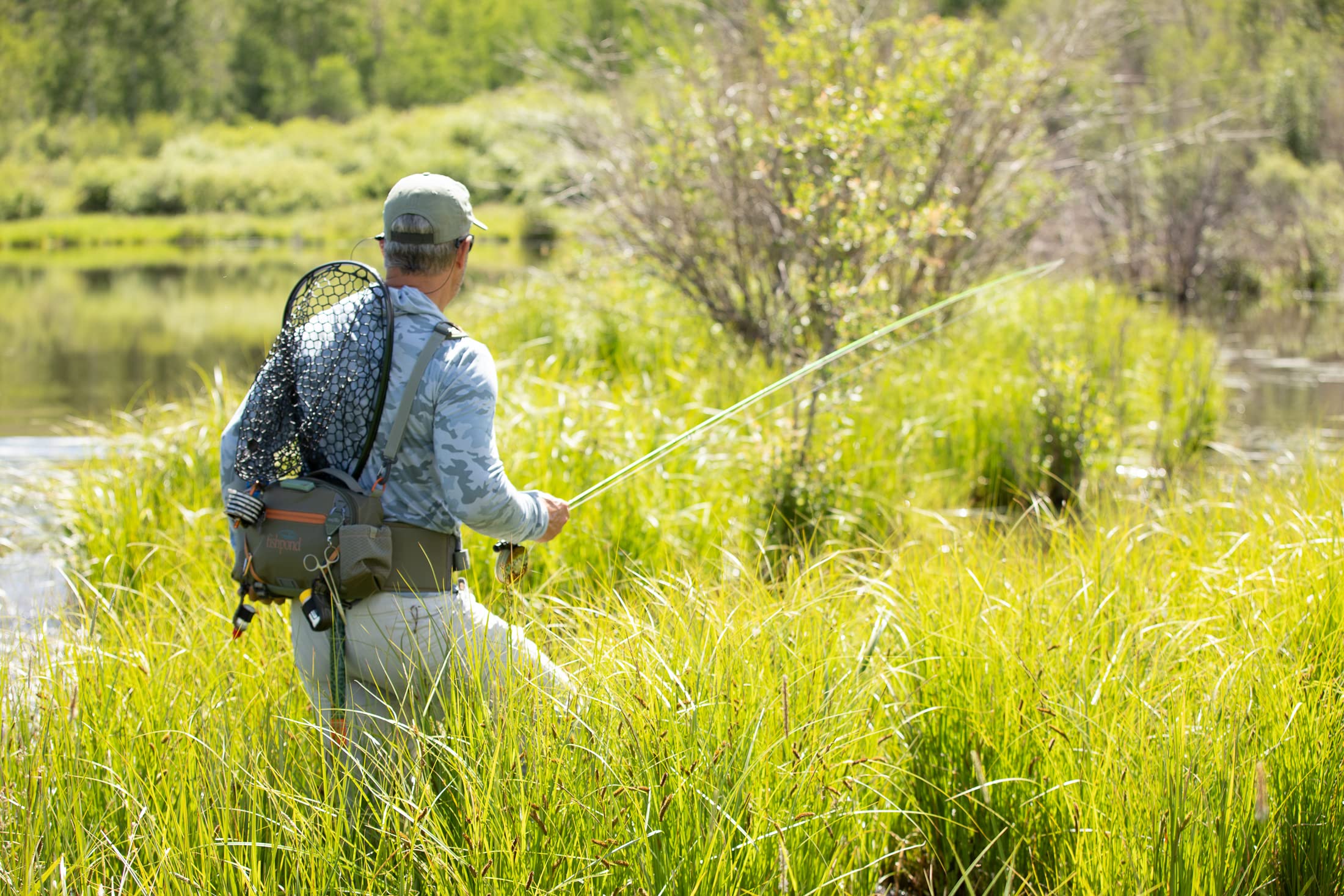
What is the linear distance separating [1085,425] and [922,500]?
4.24 ft

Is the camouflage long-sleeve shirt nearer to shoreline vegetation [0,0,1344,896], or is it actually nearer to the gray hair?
the gray hair

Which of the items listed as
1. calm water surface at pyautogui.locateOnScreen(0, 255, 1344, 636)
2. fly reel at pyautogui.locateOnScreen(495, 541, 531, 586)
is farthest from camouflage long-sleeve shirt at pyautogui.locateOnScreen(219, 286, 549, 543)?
calm water surface at pyautogui.locateOnScreen(0, 255, 1344, 636)

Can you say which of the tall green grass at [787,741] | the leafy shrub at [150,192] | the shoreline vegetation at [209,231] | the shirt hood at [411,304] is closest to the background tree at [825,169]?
the tall green grass at [787,741]

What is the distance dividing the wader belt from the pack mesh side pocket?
0.06m

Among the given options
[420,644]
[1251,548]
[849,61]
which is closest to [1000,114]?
[849,61]

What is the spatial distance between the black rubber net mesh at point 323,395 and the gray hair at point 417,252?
71mm

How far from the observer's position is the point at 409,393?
2482 mm

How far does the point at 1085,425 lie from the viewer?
6906 mm

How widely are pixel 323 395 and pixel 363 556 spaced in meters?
0.34

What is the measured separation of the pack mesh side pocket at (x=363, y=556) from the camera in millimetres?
2438

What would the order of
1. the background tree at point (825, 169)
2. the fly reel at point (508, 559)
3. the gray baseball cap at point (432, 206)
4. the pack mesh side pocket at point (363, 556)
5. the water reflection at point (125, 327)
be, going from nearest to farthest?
the pack mesh side pocket at point (363, 556) < the gray baseball cap at point (432, 206) < the fly reel at point (508, 559) < the background tree at point (825, 169) < the water reflection at point (125, 327)

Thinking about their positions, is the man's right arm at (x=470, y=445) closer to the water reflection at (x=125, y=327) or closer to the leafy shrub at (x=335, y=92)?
the water reflection at (x=125, y=327)

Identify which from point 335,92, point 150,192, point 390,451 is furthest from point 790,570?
point 335,92

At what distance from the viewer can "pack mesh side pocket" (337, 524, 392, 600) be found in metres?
2.44
